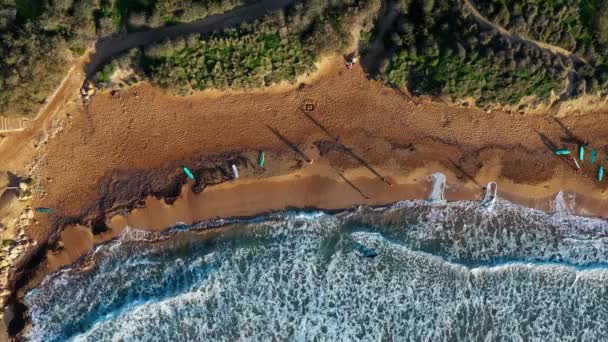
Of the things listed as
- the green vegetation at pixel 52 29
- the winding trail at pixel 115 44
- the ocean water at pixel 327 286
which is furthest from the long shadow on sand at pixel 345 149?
the green vegetation at pixel 52 29

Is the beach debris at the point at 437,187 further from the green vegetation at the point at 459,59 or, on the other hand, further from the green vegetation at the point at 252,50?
the green vegetation at the point at 252,50

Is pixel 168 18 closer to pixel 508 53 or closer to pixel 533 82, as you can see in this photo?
pixel 508 53

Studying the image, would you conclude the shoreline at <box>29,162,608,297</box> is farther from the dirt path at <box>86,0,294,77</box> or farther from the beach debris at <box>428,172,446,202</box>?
the dirt path at <box>86,0,294,77</box>

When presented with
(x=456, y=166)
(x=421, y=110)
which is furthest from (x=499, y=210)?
(x=421, y=110)

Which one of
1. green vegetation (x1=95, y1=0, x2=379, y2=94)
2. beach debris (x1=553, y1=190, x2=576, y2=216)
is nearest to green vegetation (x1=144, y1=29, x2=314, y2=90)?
green vegetation (x1=95, y1=0, x2=379, y2=94)

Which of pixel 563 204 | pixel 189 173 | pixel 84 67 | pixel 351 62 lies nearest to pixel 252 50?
pixel 351 62

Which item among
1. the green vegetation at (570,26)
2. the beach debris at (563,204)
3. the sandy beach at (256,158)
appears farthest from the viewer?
the beach debris at (563,204)
